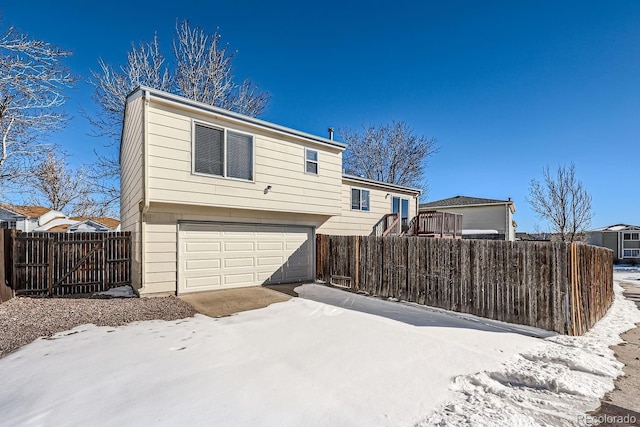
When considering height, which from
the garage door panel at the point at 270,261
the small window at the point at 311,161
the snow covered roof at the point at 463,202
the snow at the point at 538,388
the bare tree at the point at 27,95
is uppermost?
the bare tree at the point at 27,95

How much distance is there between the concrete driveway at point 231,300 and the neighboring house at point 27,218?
71.4ft

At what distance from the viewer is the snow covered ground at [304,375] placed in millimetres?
2643

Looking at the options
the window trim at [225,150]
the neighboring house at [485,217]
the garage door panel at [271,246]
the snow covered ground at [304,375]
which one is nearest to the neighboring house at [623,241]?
the neighboring house at [485,217]

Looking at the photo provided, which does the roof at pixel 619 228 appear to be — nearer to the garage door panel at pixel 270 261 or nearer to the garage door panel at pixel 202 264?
the garage door panel at pixel 270 261

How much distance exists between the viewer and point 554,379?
11.1ft

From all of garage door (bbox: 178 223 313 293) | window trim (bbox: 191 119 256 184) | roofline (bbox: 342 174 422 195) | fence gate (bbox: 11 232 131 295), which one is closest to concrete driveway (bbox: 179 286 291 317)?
garage door (bbox: 178 223 313 293)

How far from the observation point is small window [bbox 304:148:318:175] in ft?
32.7

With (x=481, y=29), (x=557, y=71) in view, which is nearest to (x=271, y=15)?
(x=481, y=29)

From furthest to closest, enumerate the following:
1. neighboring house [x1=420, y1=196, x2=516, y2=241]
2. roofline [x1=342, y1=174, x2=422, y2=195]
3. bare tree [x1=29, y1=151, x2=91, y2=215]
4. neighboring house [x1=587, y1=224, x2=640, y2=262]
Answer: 1. neighboring house [x1=587, y1=224, x2=640, y2=262]
2. bare tree [x1=29, y1=151, x2=91, y2=215]
3. neighboring house [x1=420, y1=196, x2=516, y2=241]
4. roofline [x1=342, y1=174, x2=422, y2=195]

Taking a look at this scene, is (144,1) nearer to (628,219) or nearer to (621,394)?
(621,394)

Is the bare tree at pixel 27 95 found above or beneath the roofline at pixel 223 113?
above

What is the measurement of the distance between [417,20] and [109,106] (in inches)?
586

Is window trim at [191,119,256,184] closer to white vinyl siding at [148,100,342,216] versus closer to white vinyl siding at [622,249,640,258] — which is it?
white vinyl siding at [148,100,342,216]

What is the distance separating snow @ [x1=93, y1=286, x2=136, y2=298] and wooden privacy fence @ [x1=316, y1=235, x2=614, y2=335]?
20.4ft
